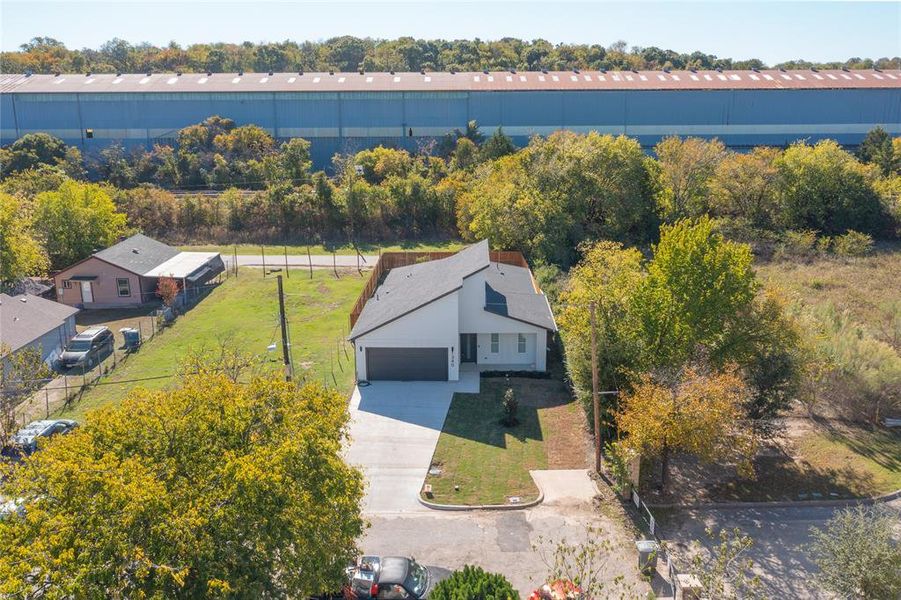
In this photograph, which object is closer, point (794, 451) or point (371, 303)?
point (794, 451)

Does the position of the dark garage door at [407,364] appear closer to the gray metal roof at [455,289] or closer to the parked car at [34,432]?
the gray metal roof at [455,289]

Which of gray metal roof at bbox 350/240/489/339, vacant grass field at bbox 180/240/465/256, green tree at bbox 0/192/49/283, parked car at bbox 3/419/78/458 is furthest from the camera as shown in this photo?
vacant grass field at bbox 180/240/465/256

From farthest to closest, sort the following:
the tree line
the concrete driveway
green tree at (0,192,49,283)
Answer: the tree line, green tree at (0,192,49,283), the concrete driveway

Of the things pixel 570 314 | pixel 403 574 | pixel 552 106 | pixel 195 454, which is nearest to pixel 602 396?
pixel 570 314

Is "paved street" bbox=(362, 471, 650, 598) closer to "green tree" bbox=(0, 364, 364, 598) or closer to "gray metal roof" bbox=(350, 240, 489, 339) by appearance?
"green tree" bbox=(0, 364, 364, 598)

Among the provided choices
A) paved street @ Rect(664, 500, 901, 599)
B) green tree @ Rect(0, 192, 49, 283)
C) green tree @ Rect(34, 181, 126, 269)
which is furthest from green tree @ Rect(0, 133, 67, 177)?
paved street @ Rect(664, 500, 901, 599)

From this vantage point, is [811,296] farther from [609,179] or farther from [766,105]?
[766,105]

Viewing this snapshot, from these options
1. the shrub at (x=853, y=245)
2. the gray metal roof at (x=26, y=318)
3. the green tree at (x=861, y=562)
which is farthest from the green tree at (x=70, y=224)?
the shrub at (x=853, y=245)
